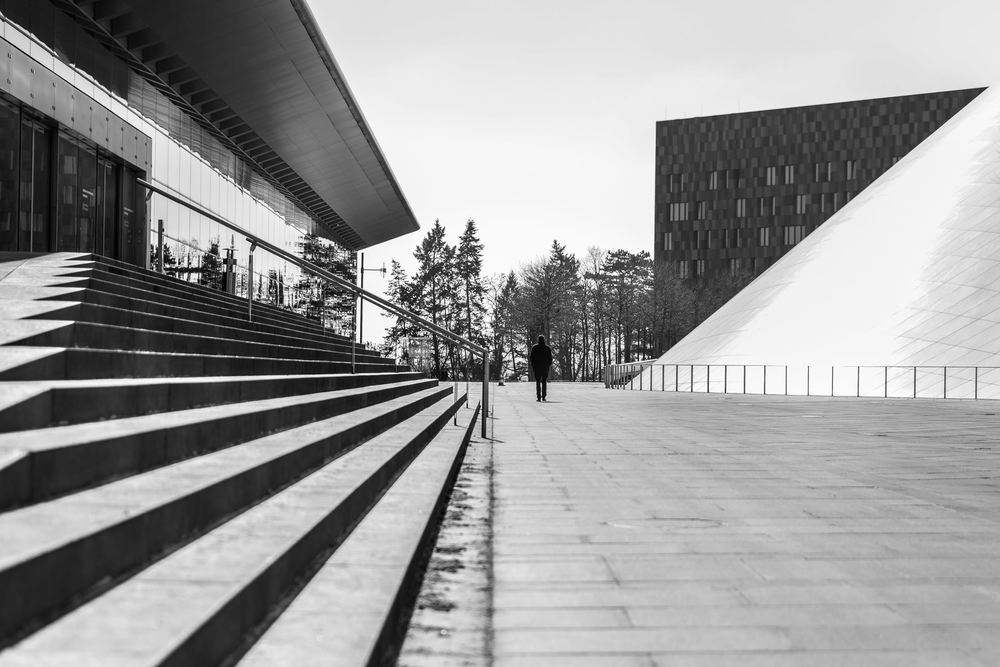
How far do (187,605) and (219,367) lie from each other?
18.0 feet

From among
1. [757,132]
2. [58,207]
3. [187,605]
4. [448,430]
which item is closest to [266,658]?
[187,605]

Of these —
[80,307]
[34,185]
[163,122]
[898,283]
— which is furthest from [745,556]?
[898,283]

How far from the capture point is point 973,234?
3269 centimetres

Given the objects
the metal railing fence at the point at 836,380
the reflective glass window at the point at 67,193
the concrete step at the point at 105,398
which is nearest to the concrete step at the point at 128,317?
the concrete step at the point at 105,398

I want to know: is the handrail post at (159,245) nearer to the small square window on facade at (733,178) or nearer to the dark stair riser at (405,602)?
the dark stair riser at (405,602)

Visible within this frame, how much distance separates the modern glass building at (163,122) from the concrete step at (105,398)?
7.85 meters

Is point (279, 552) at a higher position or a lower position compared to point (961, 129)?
lower

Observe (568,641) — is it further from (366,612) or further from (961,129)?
(961,129)

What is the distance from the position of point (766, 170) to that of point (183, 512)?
114m

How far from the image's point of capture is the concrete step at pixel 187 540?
257 cm

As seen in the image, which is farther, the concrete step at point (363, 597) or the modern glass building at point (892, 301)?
the modern glass building at point (892, 301)

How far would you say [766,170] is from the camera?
11094 cm

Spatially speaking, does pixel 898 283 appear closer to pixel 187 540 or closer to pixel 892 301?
pixel 892 301

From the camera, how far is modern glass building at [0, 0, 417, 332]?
17203mm
